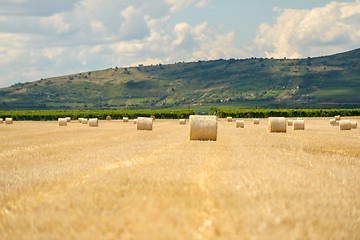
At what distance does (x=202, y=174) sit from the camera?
1241 centimetres

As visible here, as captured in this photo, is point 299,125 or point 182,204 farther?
point 299,125

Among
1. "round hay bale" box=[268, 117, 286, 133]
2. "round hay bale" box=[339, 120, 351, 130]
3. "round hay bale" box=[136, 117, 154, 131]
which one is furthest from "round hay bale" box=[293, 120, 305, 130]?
"round hay bale" box=[136, 117, 154, 131]

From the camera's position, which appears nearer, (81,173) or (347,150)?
(81,173)

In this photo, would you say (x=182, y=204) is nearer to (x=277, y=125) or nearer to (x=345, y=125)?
(x=277, y=125)

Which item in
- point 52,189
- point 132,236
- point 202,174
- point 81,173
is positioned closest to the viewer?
point 132,236

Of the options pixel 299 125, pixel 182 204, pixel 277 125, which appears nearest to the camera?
pixel 182 204

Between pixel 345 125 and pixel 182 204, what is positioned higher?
pixel 182 204

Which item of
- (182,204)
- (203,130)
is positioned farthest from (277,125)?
(182,204)

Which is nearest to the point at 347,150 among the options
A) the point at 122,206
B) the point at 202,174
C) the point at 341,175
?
Result: the point at 341,175

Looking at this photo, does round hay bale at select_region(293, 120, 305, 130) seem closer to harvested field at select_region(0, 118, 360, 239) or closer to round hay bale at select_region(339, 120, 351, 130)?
round hay bale at select_region(339, 120, 351, 130)

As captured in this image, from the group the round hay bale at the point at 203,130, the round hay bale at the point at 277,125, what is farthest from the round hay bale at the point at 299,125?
the round hay bale at the point at 203,130

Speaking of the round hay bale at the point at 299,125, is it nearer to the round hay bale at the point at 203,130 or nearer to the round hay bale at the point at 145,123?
the round hay bale at the point at 145,123

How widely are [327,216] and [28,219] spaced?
181 inches

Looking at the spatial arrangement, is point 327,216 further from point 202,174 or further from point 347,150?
point 347,150
